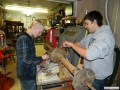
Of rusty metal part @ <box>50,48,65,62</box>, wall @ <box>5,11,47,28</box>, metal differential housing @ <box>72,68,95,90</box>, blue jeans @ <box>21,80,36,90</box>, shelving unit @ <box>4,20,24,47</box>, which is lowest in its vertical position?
blue jeans @ <box>21,80,36,90</box>

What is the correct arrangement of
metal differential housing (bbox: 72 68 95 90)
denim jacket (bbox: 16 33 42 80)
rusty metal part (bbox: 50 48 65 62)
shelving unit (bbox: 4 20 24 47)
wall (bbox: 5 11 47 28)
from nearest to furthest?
1. metal differential housing (bbox: 72 68 95 90)
2. denim jacket (bbox: 16 33 42 80)
3. rusty metal part (bbox: 50 48 65 62)
4. shelving unit (bbox: 4 20 24 47)
5. wall (bbox: 5 11 47 28)

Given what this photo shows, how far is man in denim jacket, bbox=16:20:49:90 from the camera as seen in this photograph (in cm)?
168

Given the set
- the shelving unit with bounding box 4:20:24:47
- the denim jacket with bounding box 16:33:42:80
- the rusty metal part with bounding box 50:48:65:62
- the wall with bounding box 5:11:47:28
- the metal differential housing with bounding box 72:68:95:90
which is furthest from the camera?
the wall with bounding box 5:11:47:28

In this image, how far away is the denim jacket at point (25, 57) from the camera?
65.9 inches

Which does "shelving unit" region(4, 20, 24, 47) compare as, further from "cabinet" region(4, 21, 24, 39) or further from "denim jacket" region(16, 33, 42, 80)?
"denim jacket" region(16, 33, 42, 80)

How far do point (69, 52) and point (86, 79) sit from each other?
1.20m

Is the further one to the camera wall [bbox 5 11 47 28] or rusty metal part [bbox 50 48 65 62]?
wall [bbox 5 11 47 28]

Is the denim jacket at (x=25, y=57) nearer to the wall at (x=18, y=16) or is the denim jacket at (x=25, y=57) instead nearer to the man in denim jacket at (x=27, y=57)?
the man in denim jacket at (x=27, y=57)

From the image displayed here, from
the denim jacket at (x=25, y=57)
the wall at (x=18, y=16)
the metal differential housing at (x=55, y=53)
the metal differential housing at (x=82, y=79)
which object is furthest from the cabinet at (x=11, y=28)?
the metal differential housing at (x=82, y=79)

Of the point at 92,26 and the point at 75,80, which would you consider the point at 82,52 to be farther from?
the point at 92,26

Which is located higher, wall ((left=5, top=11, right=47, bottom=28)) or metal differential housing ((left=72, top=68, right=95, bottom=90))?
wall ((left=5, top=11, right=47, bottom=28))

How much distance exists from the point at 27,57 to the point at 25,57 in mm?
27

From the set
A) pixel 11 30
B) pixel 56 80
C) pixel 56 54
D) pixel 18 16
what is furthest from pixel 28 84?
pixel 18 16

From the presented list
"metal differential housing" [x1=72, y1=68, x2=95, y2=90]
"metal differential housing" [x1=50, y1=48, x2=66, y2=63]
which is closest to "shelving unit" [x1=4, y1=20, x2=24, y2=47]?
"metal differential housing" [x1=50, y1=48, x2=66, y2=63]
